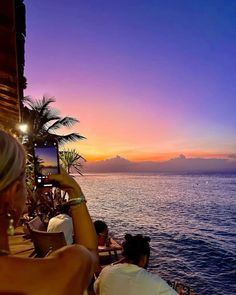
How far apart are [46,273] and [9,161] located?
32 centimetres

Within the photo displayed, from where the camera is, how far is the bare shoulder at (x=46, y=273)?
3.03 feet

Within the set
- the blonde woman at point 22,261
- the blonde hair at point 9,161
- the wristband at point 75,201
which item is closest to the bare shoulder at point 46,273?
the blonde woman at point 22,261

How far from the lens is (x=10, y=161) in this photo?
1021mm

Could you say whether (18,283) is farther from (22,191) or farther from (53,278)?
(22,191)

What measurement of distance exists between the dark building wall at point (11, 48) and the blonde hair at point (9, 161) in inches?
71.7

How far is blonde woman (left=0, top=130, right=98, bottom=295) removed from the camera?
93cm

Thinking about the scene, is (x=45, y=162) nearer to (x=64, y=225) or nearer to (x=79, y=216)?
(x=79, y=216)

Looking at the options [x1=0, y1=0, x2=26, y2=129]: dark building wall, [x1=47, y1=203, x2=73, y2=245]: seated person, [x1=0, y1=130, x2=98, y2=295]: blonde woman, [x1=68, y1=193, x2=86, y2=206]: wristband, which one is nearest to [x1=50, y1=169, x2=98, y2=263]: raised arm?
[x1=68, y1=193, x2=86, y2=206]: wristband

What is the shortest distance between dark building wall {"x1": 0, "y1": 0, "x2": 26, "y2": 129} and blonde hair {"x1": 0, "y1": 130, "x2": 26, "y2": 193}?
1821 millimetres

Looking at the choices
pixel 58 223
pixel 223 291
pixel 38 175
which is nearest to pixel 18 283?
pixel 38 175

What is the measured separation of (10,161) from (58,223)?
218 inches

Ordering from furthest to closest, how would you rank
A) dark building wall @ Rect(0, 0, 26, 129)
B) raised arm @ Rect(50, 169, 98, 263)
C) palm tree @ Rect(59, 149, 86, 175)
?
palm tree @ Rect(59, 149, 86, 175), dark building wall @ Rect(0, 0, 26, 129), raised arm @ Rect(50, 169, 98, 263)

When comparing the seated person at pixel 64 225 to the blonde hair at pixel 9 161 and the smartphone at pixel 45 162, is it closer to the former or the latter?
the smartphone at pixel 45 162

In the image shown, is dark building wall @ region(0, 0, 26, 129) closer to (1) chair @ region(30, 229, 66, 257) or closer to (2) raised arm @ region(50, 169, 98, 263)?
(2) raised arm @ region(50, 169, 98, 263)
